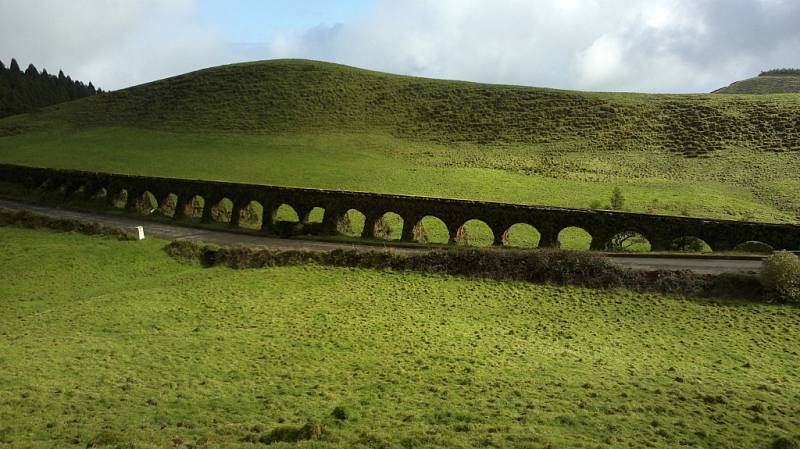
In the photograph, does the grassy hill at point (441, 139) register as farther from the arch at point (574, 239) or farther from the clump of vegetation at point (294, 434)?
A: the clump of vegetation at point (294, 434)

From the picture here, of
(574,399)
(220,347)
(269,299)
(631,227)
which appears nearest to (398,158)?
(631,227)

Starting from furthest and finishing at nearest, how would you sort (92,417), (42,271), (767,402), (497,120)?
1. (497,120)
2. (42,271)
3. (767,402)
4. (92,417)

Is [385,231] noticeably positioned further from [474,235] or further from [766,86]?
[766,86]

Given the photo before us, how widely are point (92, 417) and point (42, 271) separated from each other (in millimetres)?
20130

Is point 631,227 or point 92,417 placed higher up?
point 631,227

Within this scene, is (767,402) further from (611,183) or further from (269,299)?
(611,183)

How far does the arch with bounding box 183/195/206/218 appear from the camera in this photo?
44.9 m

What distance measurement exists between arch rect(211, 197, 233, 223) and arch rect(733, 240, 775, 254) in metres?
30.9

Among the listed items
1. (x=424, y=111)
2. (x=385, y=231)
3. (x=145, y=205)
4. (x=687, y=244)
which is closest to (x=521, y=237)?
(x=385, y=231)

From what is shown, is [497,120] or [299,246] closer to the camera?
[299,246]

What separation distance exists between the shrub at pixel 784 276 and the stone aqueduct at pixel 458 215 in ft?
18.0

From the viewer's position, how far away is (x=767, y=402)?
15734 millimetres

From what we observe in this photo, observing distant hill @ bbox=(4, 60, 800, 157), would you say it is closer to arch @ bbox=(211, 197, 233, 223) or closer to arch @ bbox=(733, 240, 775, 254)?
arch @ bbox=(211, 197, 233, 223)

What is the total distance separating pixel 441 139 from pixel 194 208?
37.1 meters
